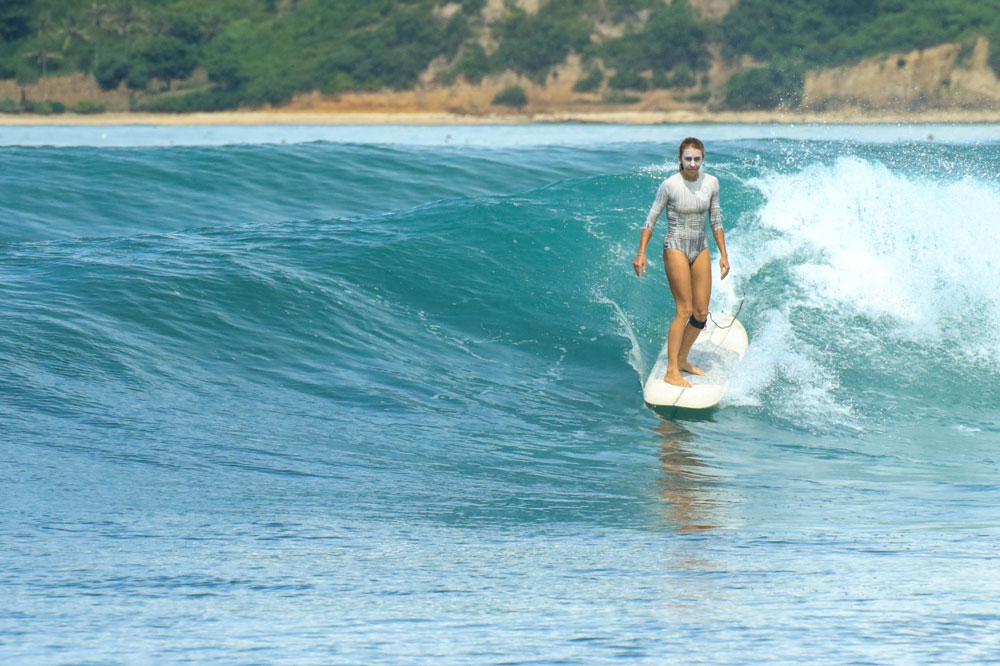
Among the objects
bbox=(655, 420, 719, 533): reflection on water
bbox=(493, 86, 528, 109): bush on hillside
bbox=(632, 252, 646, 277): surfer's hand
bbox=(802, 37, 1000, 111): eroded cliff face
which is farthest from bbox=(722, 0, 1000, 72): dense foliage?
bbox=(655, 420, 719, 533): reflection on water

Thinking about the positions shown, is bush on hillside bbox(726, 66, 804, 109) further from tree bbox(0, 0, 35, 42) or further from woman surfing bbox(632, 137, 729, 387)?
woman surfing bbox(632, 137, 729, 387)

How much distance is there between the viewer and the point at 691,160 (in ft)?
25.0

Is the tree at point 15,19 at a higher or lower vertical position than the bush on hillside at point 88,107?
higher

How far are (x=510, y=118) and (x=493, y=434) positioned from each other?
56.2m

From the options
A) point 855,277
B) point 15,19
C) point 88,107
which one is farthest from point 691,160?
point 15,19

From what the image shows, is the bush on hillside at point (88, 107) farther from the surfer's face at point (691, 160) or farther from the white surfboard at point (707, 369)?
the surfer's face at point (691, 160)

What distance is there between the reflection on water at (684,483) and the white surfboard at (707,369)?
23 cm

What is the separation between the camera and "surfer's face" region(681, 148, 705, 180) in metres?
7.60

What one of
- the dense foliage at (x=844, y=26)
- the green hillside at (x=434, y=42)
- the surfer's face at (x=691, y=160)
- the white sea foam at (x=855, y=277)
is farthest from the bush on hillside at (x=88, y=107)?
the surfer's face at (x=691, y=160)

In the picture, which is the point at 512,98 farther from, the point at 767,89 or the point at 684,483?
the point at 684,483

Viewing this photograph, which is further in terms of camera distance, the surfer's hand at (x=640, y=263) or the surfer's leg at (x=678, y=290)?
the surfer's leg at (x=678, y=290)

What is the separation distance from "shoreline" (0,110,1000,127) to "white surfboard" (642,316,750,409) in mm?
48652

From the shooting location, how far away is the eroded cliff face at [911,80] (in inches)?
2286

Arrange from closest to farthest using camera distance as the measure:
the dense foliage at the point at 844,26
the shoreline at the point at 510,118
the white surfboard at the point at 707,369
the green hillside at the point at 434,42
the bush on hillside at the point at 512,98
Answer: the white surfboard at the point at 707,369
the shoreline at the point at 510,118
the dense foliage at the point at 844,26
the green hillside at the point at 434,42
the bush on hillside at the point at 512,98
